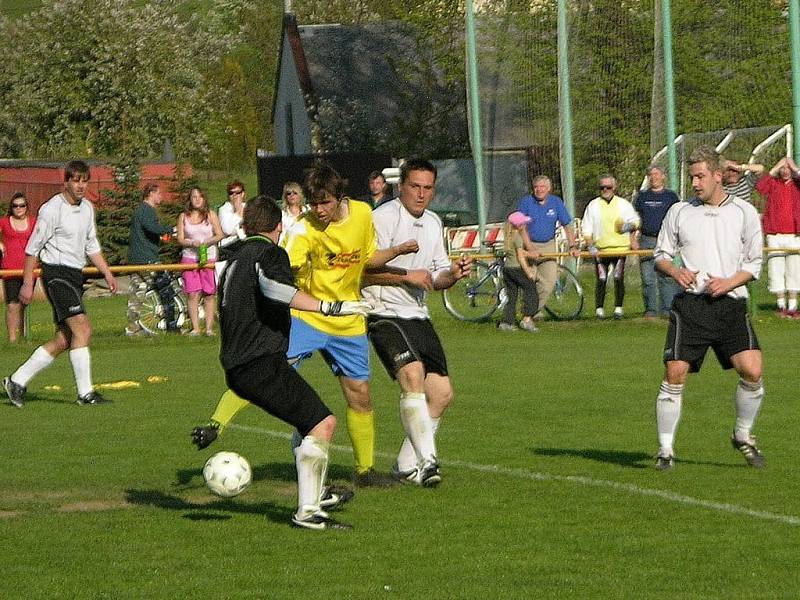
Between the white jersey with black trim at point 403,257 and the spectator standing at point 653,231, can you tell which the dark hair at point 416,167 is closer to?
the white jersey with black trim at point 403,257

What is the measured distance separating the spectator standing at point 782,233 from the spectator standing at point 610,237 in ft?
6.39

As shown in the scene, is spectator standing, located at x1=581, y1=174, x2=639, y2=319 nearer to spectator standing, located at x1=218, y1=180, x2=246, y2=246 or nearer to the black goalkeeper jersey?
spectator standing, located at x1=218, y1=180, x2=246, y2=246

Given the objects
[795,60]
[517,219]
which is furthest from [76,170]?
[795,60]

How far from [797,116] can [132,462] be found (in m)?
14.2

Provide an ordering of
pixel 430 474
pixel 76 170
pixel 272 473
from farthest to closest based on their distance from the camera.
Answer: pixel 76 170 < pixel 272 473 < pixel 430 474

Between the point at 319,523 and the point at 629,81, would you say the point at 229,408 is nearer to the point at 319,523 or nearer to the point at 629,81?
the point at 319,523

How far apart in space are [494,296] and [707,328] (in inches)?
532

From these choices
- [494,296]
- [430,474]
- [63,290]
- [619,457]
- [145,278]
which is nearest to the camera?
[430,474]

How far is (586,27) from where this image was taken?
28781 mm

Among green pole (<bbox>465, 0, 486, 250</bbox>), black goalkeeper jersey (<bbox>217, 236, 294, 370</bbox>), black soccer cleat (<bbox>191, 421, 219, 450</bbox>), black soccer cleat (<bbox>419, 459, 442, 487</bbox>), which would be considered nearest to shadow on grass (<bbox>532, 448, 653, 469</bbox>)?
black soccer cleat (<bbox>419, 459, 442, 487</bbox>)

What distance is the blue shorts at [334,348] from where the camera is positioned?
900 cm

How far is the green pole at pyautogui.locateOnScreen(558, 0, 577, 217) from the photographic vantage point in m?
26.0

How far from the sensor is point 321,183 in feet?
28.6

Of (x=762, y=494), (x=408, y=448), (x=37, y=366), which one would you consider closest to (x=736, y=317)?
(x=762, y=494)
